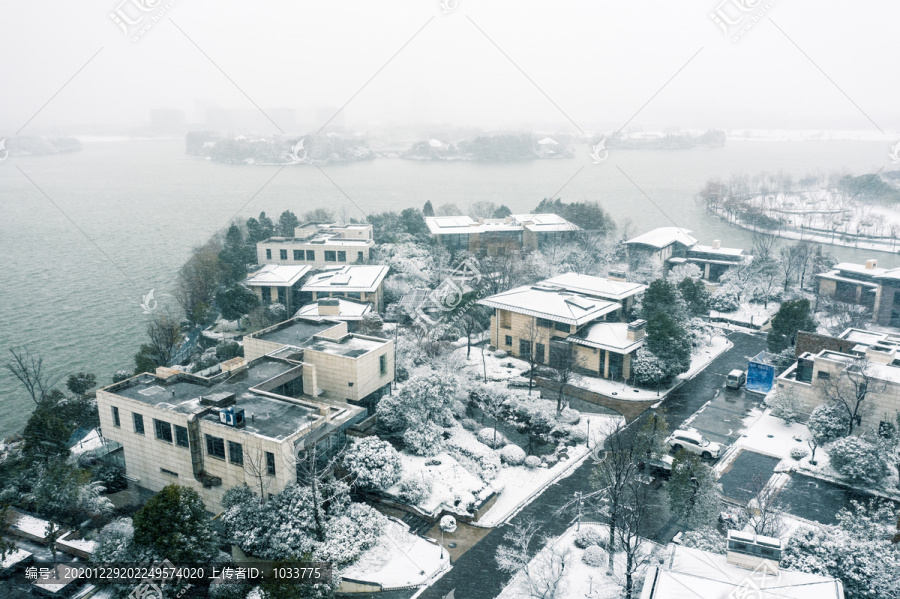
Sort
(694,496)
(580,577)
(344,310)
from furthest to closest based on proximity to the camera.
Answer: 1. (344,310)
2. (694,496)
3. (580,577)

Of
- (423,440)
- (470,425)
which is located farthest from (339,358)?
(470,425)

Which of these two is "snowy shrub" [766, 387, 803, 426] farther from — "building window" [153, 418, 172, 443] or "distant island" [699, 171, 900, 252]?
"distant island" [699, 171, 900, 252]

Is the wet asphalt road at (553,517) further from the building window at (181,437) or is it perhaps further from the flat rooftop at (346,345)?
the flat rooftop at (346,345)

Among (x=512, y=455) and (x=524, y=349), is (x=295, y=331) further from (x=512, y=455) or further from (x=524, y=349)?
(x=524, y=349)

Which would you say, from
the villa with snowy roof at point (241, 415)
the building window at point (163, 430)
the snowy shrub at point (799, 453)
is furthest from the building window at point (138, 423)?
the snowy shrub at point (799, 453)

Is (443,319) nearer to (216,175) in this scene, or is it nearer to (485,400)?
(485,400)

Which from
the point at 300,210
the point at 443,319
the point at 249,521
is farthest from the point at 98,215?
the point at 249,521

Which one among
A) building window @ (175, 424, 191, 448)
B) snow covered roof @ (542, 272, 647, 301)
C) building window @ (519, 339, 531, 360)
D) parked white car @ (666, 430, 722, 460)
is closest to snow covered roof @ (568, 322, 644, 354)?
building window @ (519, 339, 531, 360)
